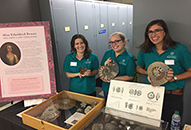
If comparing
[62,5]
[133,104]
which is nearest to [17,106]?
[133,104]

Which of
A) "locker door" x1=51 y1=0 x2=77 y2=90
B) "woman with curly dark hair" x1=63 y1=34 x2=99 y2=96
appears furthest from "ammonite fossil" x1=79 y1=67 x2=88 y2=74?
"locker door" x1=51 y1=0 x2=77 y2=90

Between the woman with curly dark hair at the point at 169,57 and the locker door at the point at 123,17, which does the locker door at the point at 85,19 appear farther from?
the woman with curly dark hair at the point at 169,57

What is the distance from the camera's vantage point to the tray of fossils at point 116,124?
1266mm

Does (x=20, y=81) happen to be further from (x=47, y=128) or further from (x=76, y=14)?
(x=76, y=14)

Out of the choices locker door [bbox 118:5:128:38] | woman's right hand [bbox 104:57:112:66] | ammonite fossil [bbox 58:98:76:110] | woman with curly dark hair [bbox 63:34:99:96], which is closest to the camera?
ammonite fossil [bbox 58:98:76:110]

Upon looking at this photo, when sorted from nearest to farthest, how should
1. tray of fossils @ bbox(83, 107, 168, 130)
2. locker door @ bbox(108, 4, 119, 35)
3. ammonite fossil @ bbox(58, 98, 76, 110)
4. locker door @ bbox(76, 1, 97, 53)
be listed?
tray of fossils @ bbox(83, 107, 168, 130), ammonite fossil @ bbox(58, 98, 76, 110), locker door @ bbox(76, 1, 97, 53), locker door @ bbox(108, 4, 119, 35)

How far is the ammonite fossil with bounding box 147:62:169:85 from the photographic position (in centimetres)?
141

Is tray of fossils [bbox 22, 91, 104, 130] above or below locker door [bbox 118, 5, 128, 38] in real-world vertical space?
below

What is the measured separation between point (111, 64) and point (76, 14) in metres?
2.16

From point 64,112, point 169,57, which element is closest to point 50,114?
point 64,112

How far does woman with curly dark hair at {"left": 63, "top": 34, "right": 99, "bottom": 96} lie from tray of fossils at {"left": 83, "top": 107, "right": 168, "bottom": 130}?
0.68m

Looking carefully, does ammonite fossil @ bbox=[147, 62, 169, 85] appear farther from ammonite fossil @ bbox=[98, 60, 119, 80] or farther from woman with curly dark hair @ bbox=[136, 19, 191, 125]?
ammonite fossil @ bbox=[98, 60, 119, 80]

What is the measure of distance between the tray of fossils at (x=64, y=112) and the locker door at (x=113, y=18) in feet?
11.2

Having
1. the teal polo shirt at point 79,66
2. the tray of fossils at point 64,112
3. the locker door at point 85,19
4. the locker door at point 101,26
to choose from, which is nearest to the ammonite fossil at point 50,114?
the tray of fossils at point 64,112
